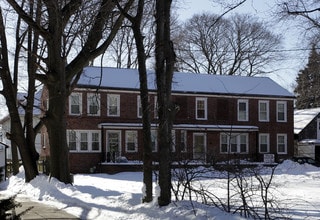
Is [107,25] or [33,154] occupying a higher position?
[107,25]

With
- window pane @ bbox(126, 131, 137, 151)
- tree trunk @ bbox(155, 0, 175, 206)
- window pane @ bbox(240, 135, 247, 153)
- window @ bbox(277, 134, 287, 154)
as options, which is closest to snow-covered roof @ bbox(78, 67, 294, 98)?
window pane @ bbox(126, 131, 137, 151)

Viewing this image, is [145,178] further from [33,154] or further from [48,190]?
[33,154]

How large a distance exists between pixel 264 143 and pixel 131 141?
12773mm

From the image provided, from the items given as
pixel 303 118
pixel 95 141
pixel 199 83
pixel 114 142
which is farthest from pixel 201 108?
pixel 303 118

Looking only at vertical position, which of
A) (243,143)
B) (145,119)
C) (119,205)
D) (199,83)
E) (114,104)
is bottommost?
(119,205)

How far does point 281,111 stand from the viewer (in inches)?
1903

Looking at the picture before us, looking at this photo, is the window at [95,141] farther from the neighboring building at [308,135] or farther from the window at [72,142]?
the neighboring building at [308,135]

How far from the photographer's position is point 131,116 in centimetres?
4281

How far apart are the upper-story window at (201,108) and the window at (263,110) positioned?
545 cm

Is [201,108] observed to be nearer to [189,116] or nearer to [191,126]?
[191,126]

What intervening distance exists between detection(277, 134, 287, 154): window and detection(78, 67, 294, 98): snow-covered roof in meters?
3.74

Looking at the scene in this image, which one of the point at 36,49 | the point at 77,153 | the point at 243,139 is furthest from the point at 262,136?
the point at 36,49

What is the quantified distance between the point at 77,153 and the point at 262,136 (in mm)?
16975

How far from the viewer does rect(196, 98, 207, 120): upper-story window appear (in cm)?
4537
